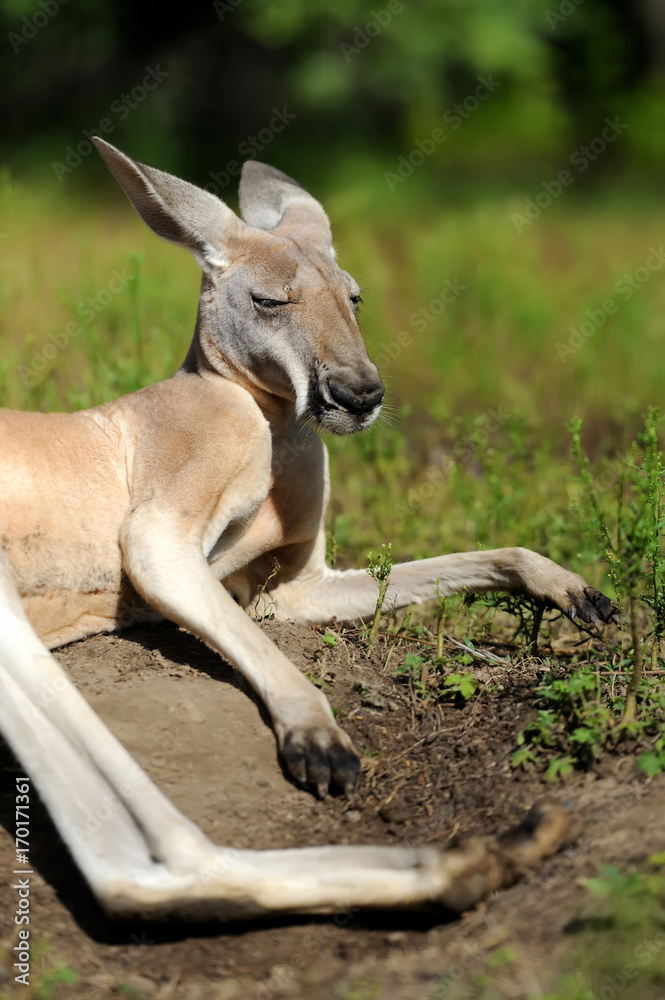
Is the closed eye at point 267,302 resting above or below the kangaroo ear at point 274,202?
below

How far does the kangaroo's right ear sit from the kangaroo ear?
440mm

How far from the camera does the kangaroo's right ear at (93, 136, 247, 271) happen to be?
4.19 metres

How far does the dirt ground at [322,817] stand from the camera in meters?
2.69

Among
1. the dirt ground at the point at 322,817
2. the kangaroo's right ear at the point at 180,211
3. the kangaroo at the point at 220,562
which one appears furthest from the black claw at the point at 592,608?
the kangaroo's right ear at the point at 180,211

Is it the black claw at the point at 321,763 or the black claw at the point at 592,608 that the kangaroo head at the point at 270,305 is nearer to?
the black claw at the point at 592,608

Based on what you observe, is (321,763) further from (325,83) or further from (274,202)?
(325,83)

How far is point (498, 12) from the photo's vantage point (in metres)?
17.2

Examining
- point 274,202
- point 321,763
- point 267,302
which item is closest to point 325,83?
point 274,202

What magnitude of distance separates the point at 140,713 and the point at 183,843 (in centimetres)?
76

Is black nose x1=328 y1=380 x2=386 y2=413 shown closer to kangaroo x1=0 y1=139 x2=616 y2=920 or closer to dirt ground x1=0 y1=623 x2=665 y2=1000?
kangaroo x1=0 y1=139 x2=616 y2=920

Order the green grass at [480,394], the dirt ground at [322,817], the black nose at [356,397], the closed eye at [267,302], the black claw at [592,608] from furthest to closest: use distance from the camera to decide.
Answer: the closed eye at [267,302], the black claw at [592,608], the black nose at [356,397], the green grass at [480,394], the dirt ground at [322,817]

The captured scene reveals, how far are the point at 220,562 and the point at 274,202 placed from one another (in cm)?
175

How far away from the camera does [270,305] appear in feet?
13.8

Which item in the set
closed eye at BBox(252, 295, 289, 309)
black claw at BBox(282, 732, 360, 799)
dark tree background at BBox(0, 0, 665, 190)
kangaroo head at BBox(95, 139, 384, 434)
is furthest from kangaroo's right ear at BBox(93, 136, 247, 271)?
dark tree background at BBox(0, 0, 665, 190)
